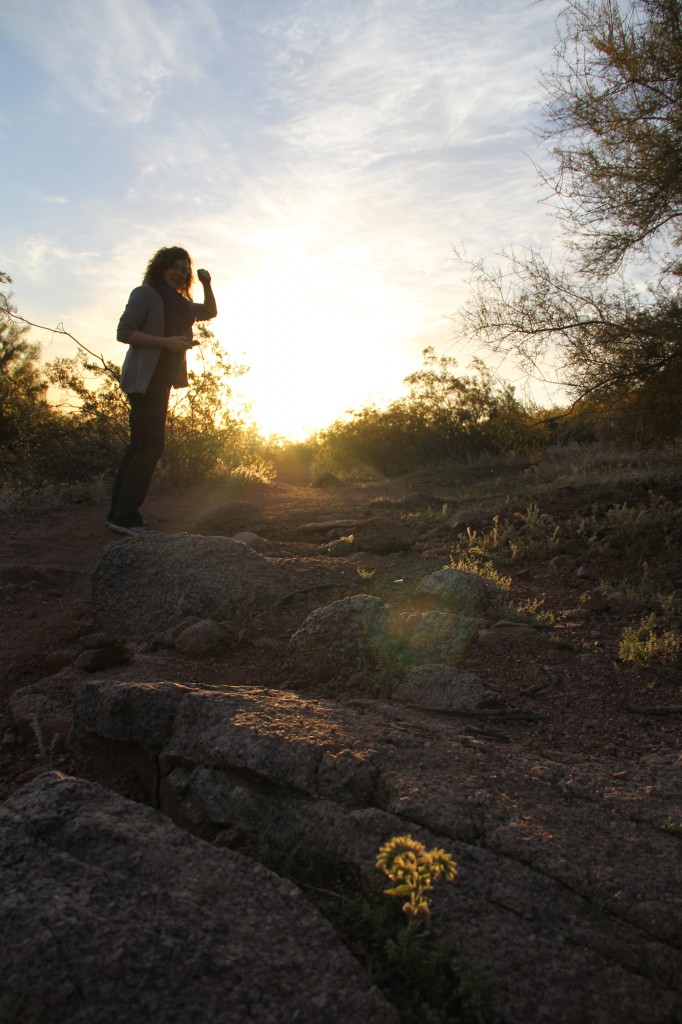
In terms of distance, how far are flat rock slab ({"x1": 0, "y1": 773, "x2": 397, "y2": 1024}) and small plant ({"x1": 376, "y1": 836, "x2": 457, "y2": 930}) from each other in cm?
17

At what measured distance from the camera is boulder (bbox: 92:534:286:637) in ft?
13.8

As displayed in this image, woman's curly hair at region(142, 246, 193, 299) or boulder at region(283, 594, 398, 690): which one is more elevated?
woman's curly hair at region(142, 246, 193, 299)

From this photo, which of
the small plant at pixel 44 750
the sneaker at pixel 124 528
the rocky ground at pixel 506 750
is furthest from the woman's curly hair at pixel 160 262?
the small plant at pixel 44 750

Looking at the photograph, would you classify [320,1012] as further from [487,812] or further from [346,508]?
[346,508]

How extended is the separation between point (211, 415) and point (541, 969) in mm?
9725

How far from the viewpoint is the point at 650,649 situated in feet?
12.2

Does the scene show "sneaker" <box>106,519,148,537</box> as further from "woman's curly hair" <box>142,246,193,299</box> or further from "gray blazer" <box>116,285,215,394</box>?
"woman's curly hair" <box>142,246,193,299</box>

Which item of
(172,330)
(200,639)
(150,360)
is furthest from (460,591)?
(172,330)

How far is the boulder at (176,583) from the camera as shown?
4203 mm

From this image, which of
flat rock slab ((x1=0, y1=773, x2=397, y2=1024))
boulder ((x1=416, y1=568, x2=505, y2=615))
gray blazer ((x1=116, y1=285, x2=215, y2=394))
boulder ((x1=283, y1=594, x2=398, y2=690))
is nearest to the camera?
flat rock slab ((x1=0, y1=773, x2=397, y2=1024))

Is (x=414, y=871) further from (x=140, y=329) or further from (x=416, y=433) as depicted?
(x=416, y=433)

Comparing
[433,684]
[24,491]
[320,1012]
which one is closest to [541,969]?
[320,1012]

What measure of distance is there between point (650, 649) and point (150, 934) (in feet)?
9.61

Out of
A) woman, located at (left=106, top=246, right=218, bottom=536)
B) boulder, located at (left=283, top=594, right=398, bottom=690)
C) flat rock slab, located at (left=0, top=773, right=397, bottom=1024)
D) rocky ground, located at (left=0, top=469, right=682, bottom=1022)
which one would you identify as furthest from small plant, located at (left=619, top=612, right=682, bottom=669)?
woman, located at (left=106, top=246, right=218, bottom=536)
